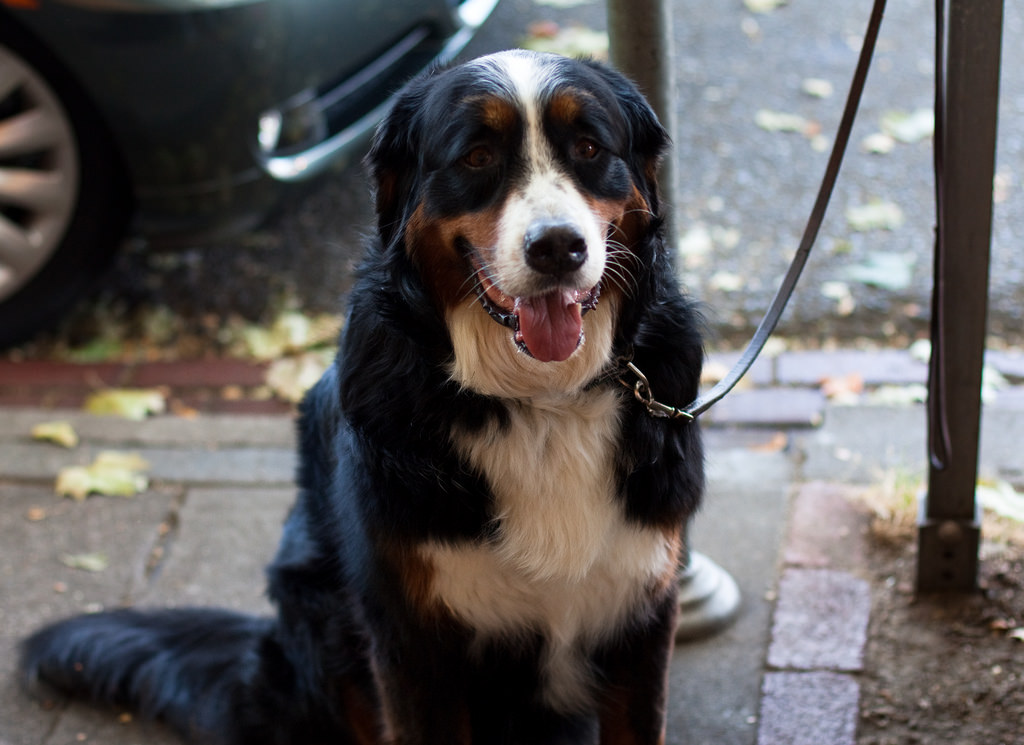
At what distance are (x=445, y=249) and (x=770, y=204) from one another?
274 cm

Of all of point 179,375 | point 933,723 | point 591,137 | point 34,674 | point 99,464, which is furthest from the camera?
point 179,375

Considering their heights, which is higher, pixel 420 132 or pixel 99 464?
pixel 420 132

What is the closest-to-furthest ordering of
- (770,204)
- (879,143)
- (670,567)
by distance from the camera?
(670,567) → (770,204) → (879,143)

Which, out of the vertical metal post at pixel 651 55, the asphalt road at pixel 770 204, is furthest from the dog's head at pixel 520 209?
the asphalt road at pixel 770 204

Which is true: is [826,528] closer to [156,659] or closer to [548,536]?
[548,536]

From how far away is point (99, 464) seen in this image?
3.56 m

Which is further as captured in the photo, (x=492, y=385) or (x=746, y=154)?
(x=746, y=154)

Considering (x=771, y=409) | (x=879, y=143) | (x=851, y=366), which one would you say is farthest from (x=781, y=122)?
(x=771, y=409)

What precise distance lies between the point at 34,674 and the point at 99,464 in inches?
37.7

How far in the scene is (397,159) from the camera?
2.15 metres

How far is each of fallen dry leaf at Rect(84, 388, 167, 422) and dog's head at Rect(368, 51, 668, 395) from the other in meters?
1.96

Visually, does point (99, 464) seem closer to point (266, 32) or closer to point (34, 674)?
point (34, 674)

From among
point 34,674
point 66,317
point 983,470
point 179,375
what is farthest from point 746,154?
point 34,674

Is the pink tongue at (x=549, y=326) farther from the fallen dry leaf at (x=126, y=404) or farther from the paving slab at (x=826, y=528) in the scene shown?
the fallen dry leaf at (x=126, y=404)
